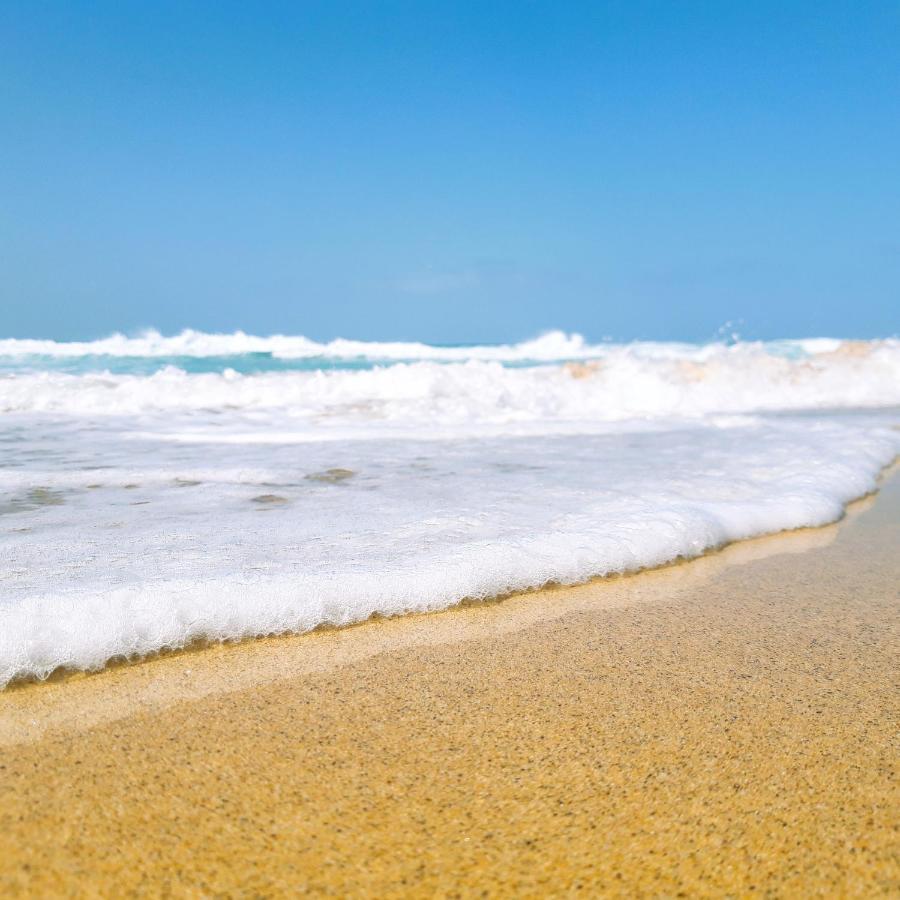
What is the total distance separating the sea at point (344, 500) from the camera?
1.80m

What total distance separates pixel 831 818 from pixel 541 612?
0.95m

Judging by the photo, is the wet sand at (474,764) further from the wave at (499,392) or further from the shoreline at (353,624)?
the wave at (499,392)

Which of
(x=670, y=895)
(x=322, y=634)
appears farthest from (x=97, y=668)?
(x=670, y=895)

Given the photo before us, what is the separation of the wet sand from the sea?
0.14 metres

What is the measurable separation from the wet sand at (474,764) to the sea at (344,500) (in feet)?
0.45

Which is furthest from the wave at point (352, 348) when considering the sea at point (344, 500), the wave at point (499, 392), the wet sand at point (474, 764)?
the wet sand at point (474, 764)

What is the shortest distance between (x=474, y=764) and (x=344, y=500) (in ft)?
6.08

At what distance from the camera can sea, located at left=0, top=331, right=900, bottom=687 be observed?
1.80m

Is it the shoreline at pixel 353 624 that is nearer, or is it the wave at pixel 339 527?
the shoreline at pixel 353 624

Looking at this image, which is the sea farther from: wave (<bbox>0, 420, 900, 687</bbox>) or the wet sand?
the wet sand

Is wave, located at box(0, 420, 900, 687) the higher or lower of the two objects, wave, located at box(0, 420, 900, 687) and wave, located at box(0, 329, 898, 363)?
the lower

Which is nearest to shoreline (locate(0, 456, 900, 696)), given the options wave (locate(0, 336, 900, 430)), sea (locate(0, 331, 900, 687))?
sea (locate(0, 331, 900, 687))

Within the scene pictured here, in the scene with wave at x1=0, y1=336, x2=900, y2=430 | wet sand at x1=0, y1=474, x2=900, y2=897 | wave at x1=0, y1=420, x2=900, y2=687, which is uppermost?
wave at x1=0, y1=336, x2=900, y2=430

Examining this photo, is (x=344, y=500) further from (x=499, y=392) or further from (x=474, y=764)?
(x=499, y=392)
